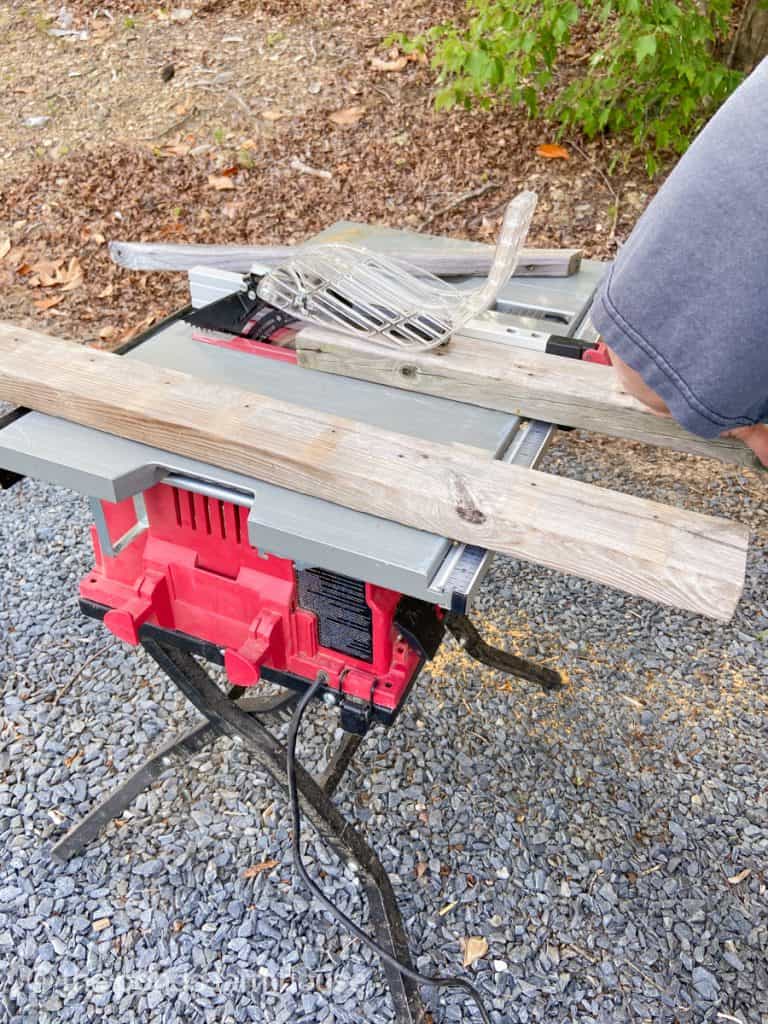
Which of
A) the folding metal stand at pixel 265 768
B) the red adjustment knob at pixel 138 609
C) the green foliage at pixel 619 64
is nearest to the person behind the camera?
the red adjustment knob at pixel 138 609

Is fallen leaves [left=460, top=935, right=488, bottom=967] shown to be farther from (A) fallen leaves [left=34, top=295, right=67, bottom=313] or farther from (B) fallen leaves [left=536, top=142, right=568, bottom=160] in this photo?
(B) fallen leaves [left=536, top=142, right=568, bottom=160]

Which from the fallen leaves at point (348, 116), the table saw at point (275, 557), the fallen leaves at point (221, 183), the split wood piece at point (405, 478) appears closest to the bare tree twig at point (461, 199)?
the fallen leaves at point (348, 116)

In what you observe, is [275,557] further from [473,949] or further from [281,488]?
[473,949]

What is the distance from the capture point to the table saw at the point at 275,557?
1340mm

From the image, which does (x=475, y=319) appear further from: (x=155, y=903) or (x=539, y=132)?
(x=539, y=132)

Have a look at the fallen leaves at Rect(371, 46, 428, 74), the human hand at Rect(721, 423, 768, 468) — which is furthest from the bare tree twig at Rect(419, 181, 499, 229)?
the human hand at Rect(721, 423, 768, 468)

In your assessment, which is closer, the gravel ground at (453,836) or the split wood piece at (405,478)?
the split wood piece at (405,478)

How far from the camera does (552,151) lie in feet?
17.3

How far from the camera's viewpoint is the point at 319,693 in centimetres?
170

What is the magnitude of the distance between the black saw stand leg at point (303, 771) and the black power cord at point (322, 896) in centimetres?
4

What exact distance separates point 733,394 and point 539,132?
4985 millimetres

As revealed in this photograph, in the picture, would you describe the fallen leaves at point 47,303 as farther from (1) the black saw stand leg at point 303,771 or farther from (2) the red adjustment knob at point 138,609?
(2) the red adjustment knob at point 138,609

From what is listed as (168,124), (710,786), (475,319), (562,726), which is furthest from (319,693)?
(168,124)

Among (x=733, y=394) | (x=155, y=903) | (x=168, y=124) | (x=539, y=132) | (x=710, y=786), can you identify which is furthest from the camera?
(x=168, y=124)
